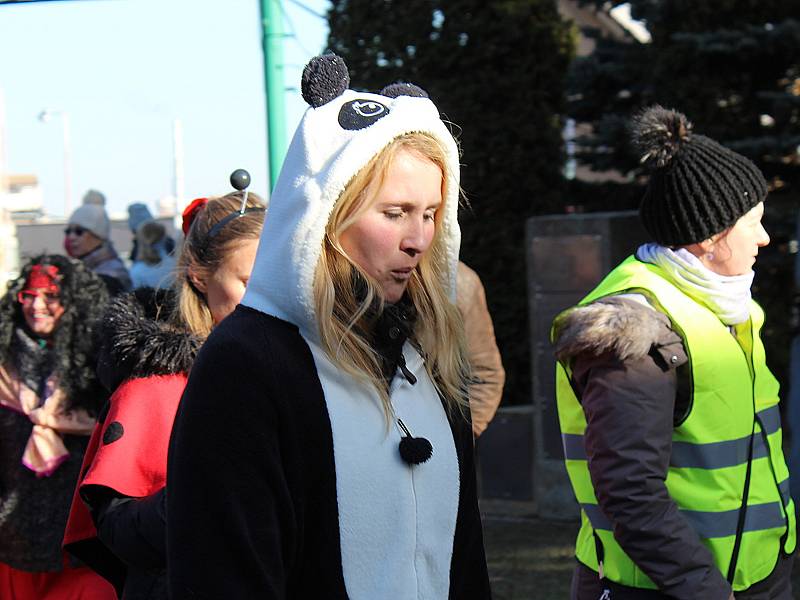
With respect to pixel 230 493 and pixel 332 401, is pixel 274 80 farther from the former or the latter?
pixel 230 493

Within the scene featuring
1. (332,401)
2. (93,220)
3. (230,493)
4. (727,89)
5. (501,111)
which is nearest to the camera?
(230,493)

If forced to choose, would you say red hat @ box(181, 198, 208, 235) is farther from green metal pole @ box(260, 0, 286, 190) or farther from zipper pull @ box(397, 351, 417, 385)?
green metal pole @ box(260, 0, 286, 190)

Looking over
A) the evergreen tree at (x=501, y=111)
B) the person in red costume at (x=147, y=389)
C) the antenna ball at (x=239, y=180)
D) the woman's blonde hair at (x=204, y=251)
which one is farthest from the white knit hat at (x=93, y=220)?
the woman's blonde hair at (x=204, y=251)

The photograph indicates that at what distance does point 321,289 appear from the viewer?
1.70 metres

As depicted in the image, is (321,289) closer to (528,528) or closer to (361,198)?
(361,198)

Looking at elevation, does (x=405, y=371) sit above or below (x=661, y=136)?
below

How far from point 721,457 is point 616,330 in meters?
0.41

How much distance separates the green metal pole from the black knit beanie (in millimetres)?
3488

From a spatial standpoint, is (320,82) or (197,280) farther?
(197,280)

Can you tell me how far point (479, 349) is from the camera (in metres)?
4.77

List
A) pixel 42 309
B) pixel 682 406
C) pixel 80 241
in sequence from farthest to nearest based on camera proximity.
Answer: pixel 80 241, pixel 42 309, pixel 682 406

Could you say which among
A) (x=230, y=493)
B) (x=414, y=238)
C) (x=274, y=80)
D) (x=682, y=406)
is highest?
(x=274, y=80)

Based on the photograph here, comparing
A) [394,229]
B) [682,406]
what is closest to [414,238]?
[394,229]

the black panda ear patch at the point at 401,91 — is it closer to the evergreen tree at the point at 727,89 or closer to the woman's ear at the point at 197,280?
the woman's ear at the point at 197,280
